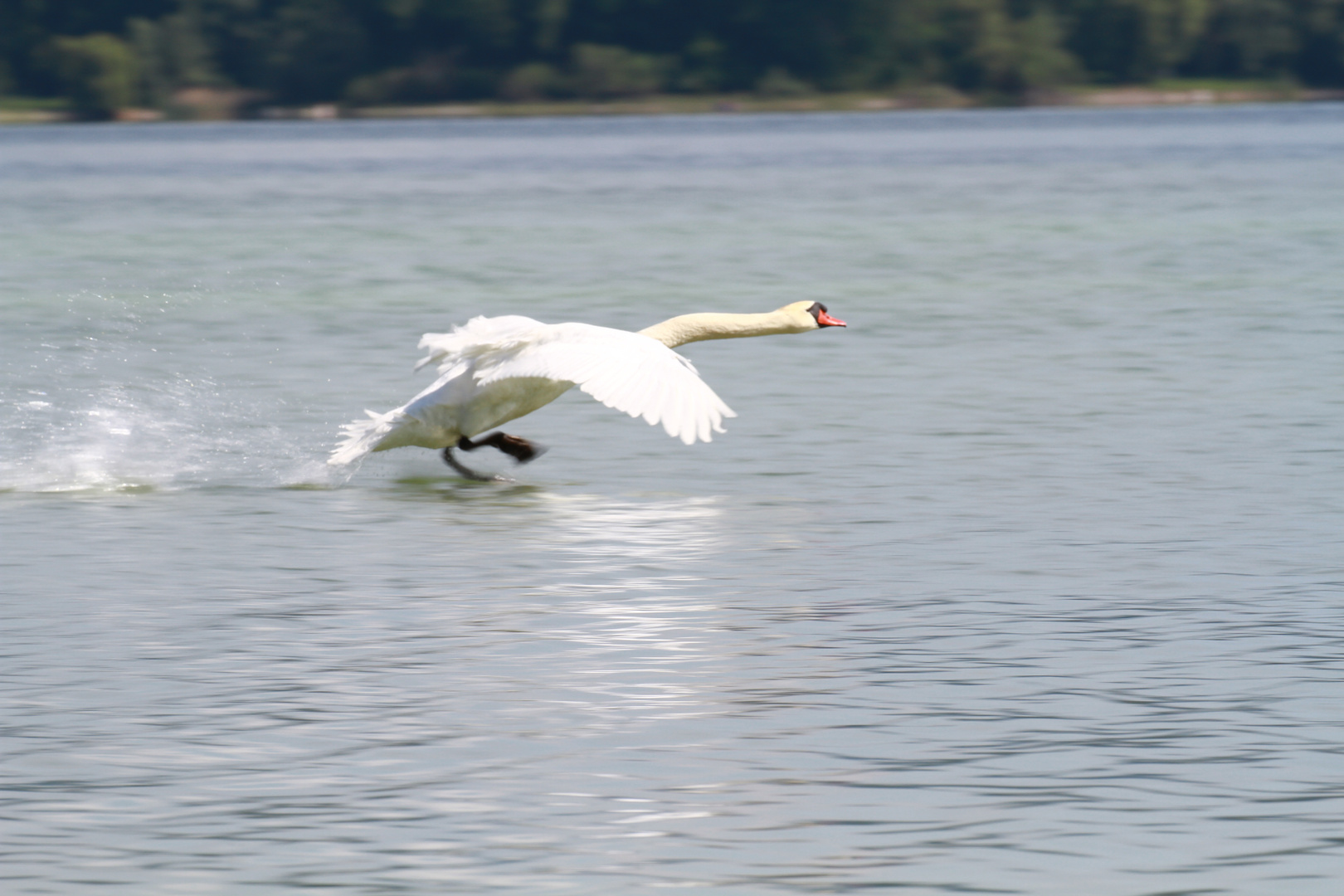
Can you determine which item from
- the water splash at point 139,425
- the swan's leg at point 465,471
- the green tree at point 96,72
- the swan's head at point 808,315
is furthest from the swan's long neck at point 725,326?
the green tree at point 96,72

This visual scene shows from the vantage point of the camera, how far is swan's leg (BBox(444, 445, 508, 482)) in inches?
479

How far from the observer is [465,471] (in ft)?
40.0

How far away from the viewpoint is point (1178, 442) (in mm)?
13242

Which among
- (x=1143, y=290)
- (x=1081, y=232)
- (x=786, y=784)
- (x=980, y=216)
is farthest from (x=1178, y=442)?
(x=980, y=216)

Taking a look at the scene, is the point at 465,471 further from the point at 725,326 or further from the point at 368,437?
the point at 725,326

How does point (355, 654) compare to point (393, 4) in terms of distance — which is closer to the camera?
point (355, 654)

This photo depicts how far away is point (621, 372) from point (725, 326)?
178 cm

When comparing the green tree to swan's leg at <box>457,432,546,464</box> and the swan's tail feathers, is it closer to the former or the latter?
swan's leg at <box>457,432,546,464</box>

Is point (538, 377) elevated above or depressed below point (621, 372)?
below

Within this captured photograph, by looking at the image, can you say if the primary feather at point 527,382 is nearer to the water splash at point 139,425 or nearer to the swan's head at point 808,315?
the water splash at point 139,425

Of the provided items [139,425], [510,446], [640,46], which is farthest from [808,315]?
[640,46]

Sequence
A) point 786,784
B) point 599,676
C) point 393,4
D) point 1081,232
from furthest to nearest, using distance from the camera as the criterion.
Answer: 1. point 393,4
2. point 1081,232
3. point 599,676
4. point 786,784

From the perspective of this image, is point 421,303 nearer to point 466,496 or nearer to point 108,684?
point 466,496

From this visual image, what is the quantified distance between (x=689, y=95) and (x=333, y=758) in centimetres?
11385
